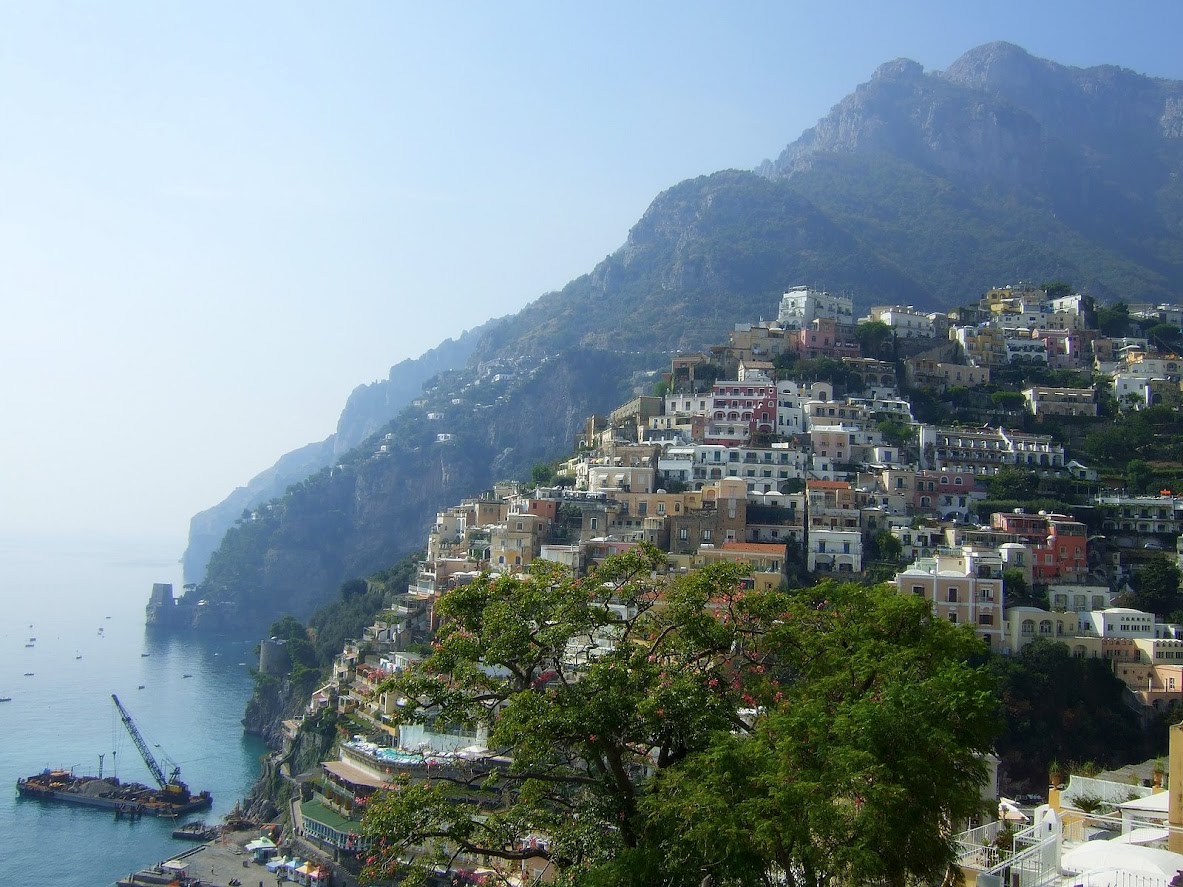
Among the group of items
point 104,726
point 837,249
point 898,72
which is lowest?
point 104,726

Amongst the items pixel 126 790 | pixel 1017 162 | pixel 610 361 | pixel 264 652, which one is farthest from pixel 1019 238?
pixel 126 790

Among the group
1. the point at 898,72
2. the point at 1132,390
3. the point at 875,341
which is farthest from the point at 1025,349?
the point at 898,72

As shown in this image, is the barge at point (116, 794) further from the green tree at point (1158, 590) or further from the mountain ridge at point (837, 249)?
the mountain ridge at point (837, 249)

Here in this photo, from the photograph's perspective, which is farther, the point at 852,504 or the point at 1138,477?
the point at 1138,477

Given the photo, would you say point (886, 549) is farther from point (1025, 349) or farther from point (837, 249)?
point (837, 249)

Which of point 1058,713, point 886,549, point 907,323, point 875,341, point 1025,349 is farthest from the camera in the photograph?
point 907,323

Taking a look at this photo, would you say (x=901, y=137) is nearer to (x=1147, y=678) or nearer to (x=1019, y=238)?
(x=1019, y=238)
